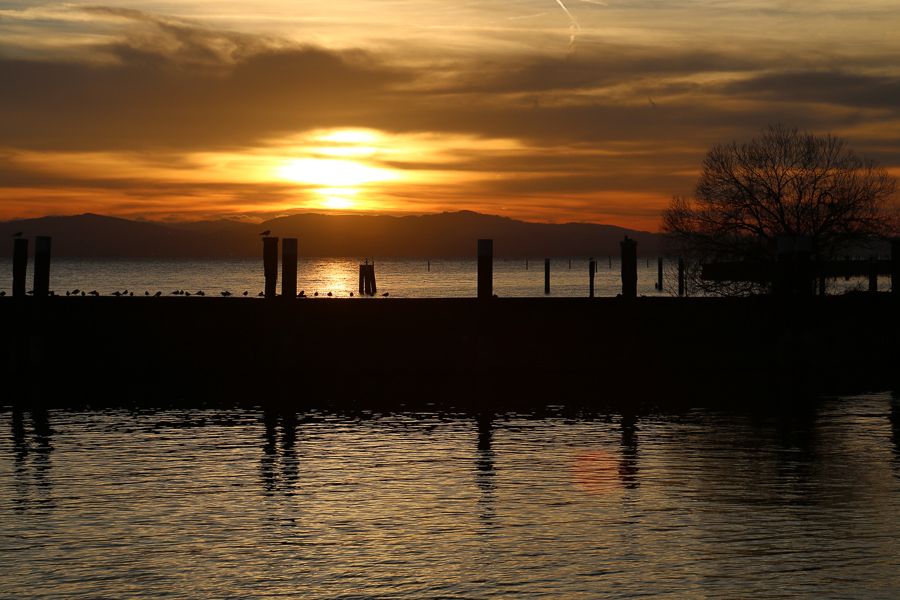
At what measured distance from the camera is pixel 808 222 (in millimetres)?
54250

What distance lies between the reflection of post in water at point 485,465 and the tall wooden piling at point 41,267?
12069 millimetres

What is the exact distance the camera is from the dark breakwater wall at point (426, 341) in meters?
26.4

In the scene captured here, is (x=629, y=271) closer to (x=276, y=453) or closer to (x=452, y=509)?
(x=276, y=453)

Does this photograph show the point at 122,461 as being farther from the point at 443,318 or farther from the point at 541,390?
the point at 443,318

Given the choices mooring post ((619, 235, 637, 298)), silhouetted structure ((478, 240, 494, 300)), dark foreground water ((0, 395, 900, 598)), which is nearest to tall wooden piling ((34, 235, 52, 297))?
dark foreground water ((0, 395, 900, 598))

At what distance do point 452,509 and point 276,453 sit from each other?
449 cm

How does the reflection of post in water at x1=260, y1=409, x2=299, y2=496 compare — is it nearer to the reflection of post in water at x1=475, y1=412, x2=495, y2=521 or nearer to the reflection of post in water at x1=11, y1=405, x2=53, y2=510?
the reflection of post in water at x1=475, y1=412, x2=495, y2=521

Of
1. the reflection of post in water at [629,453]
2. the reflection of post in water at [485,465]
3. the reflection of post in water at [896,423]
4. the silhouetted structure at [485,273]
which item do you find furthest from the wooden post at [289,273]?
the reflection of post in water at [896,423]

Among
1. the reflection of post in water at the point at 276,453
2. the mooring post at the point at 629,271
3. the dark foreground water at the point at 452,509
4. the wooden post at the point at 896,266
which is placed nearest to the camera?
the dark foreground water at the point at 452,509

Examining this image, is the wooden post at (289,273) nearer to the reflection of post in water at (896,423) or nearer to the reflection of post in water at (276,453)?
the reflection of post in water at (276,453)

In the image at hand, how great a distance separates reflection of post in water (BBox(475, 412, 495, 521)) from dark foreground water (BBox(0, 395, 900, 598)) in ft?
0.14

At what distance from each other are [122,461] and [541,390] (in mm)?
10402

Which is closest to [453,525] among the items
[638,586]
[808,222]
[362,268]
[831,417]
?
[638,586]

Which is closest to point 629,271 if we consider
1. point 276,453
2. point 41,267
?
point 41,267
